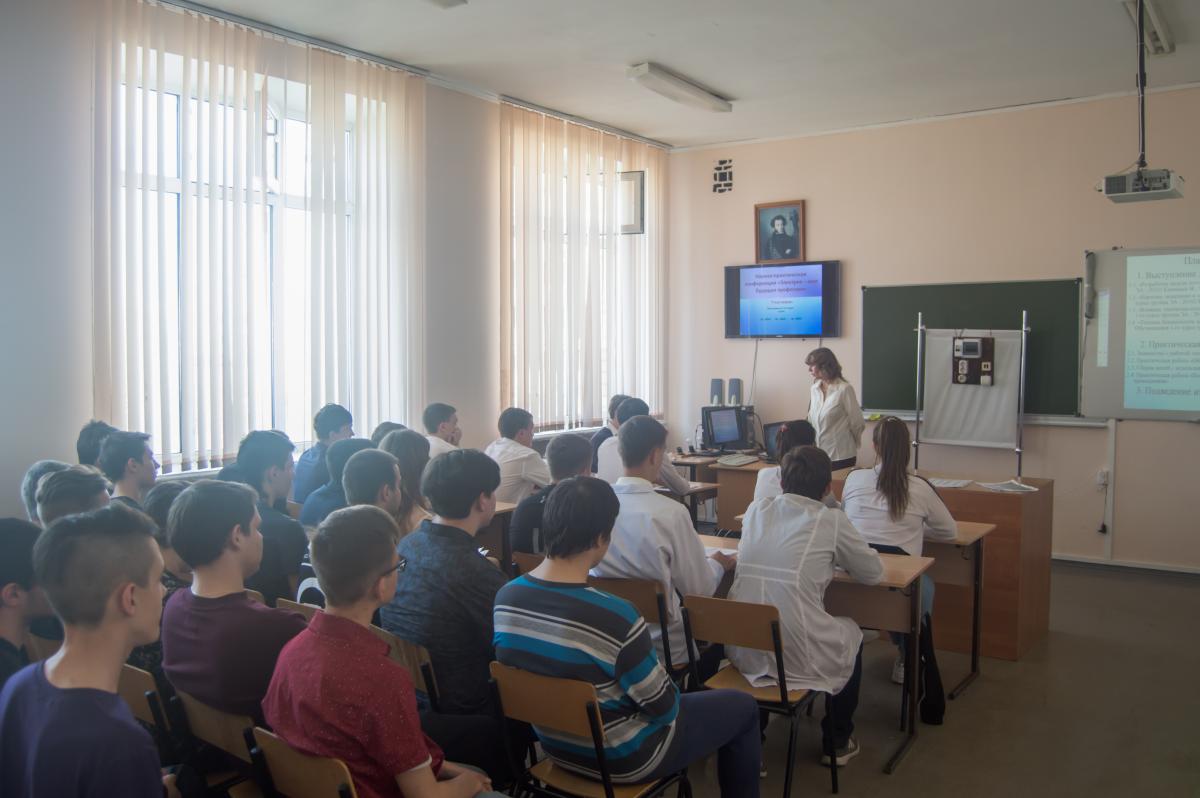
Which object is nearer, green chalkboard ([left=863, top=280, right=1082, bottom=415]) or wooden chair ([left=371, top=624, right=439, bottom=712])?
wooden chair ([left=371, top=624, right=439, bottom=712])

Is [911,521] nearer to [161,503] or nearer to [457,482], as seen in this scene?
[457,482]

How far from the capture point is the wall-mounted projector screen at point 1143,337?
631 centimetres

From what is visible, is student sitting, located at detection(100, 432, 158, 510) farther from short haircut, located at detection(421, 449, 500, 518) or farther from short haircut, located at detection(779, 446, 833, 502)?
short haircut, located at detection(779, 446, 833, 502)

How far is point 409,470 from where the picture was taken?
3492 millimetres

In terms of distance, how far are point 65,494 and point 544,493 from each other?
72.1 inches

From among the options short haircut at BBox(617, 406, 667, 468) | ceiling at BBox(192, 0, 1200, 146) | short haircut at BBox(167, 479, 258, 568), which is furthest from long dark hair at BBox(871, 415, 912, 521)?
short haircut at BBox(167, 479, 258, 568)

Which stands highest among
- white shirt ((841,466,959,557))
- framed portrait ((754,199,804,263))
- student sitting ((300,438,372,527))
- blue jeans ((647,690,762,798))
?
framed portrait ((754,199,804,263))

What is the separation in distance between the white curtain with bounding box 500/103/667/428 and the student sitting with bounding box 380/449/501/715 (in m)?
4.17

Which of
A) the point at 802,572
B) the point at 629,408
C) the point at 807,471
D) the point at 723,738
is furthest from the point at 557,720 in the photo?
the point at 629,408

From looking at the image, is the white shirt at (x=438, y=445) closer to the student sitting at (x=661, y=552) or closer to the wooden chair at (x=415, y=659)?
the student sitting at (x=661, y=552)

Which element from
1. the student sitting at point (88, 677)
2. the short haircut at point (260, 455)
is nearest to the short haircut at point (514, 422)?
the short haircut at point (260, 455)

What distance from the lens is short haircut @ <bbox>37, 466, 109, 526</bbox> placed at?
2795mm

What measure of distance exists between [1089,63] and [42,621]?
21.4 ft

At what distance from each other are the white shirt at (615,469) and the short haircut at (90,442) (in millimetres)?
2678
